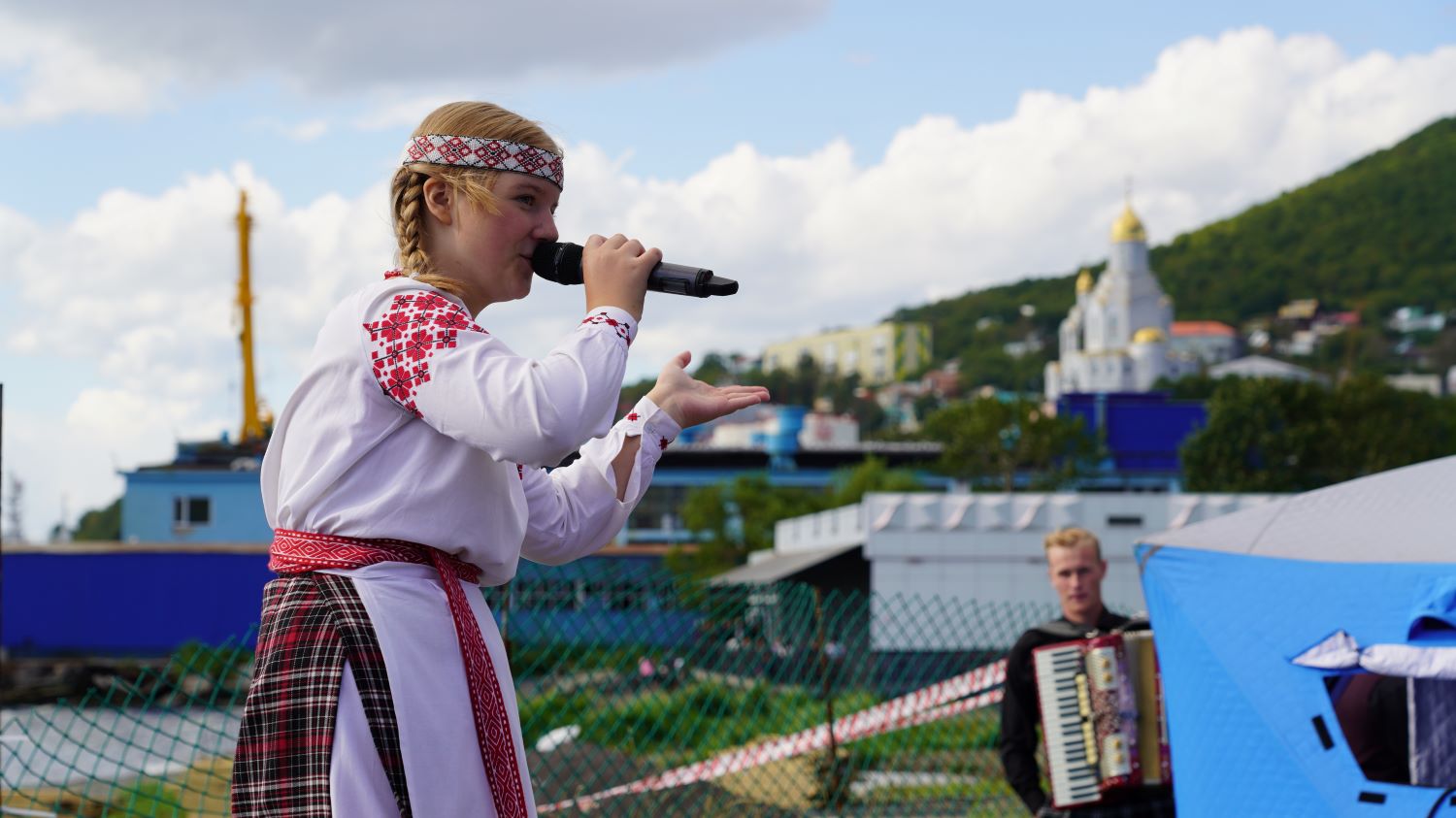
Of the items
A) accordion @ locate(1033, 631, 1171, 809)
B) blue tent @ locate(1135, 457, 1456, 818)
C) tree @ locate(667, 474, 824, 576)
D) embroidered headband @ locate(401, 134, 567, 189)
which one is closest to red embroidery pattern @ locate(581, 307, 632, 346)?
embroidered headband @ locate(401, 134, 567, 189)

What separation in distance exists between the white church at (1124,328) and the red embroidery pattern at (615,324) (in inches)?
4683

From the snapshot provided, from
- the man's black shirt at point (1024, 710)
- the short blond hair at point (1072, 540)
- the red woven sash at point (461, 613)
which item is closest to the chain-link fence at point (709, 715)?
the man's black shirt at point (1024, 710)

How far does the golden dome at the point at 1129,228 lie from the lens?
124 metres

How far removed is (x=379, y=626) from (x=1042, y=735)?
14.0 feet

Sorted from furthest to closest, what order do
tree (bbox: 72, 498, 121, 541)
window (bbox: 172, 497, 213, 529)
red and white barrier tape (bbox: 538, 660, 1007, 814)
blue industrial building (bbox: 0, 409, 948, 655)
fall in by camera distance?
tree (bbox: 72, 498, 121, 541) < window (bbox: 172, 497, 213, 529) < blue industrial building (bbox: 0, 409, 948, 655) < red and white barrier tape (bbox: 538, 660, 1007, 814)

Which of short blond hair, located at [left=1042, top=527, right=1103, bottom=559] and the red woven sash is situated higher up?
the red woven sash

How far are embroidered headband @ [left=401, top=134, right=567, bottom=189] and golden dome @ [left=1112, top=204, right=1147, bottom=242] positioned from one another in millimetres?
127199

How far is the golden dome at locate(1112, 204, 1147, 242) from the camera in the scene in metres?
124

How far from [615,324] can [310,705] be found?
60 centimetres

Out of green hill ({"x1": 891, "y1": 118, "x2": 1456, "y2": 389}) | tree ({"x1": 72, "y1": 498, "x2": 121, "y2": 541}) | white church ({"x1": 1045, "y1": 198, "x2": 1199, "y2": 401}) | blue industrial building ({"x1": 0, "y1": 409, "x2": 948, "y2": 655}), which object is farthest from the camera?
green hill ({"x1": 891, "y1": 118, "x2": 1456, "y2": 389})

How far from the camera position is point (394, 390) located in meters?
1.82

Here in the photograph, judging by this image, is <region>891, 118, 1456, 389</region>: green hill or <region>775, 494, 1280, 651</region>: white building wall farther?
<region>891, 118, 1456, 389</region>: green hill

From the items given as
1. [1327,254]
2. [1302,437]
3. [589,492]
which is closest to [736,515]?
[1302,437]

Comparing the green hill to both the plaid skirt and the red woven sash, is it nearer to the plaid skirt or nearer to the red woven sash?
the red woven sash
